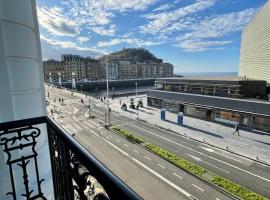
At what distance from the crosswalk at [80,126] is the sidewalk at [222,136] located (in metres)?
8.63

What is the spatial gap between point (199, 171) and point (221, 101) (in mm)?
16677

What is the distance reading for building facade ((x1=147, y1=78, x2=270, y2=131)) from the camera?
25047mm

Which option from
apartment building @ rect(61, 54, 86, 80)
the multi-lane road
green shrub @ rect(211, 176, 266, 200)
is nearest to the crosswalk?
the multi-lane road

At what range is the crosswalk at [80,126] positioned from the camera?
27.1 metres

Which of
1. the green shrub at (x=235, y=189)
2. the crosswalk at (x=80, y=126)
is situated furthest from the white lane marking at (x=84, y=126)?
the green shrub at (x=235, y=189)

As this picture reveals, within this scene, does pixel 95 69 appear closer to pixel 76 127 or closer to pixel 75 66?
pixel 75 66

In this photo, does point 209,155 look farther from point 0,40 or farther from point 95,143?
point 0,40

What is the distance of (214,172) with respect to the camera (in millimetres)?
15328

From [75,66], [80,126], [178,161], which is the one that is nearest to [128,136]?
[178,161]

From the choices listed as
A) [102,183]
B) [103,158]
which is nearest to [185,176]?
[103,158]

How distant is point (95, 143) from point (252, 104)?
73.1 feet

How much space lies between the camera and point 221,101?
2842 centimetres

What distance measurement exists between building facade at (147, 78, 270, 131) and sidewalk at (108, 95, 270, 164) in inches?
65.8

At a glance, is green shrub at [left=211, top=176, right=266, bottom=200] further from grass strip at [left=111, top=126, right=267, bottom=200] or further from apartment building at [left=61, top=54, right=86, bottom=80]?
apartment building at [left=61, top=54, right=86, bottom=80]
